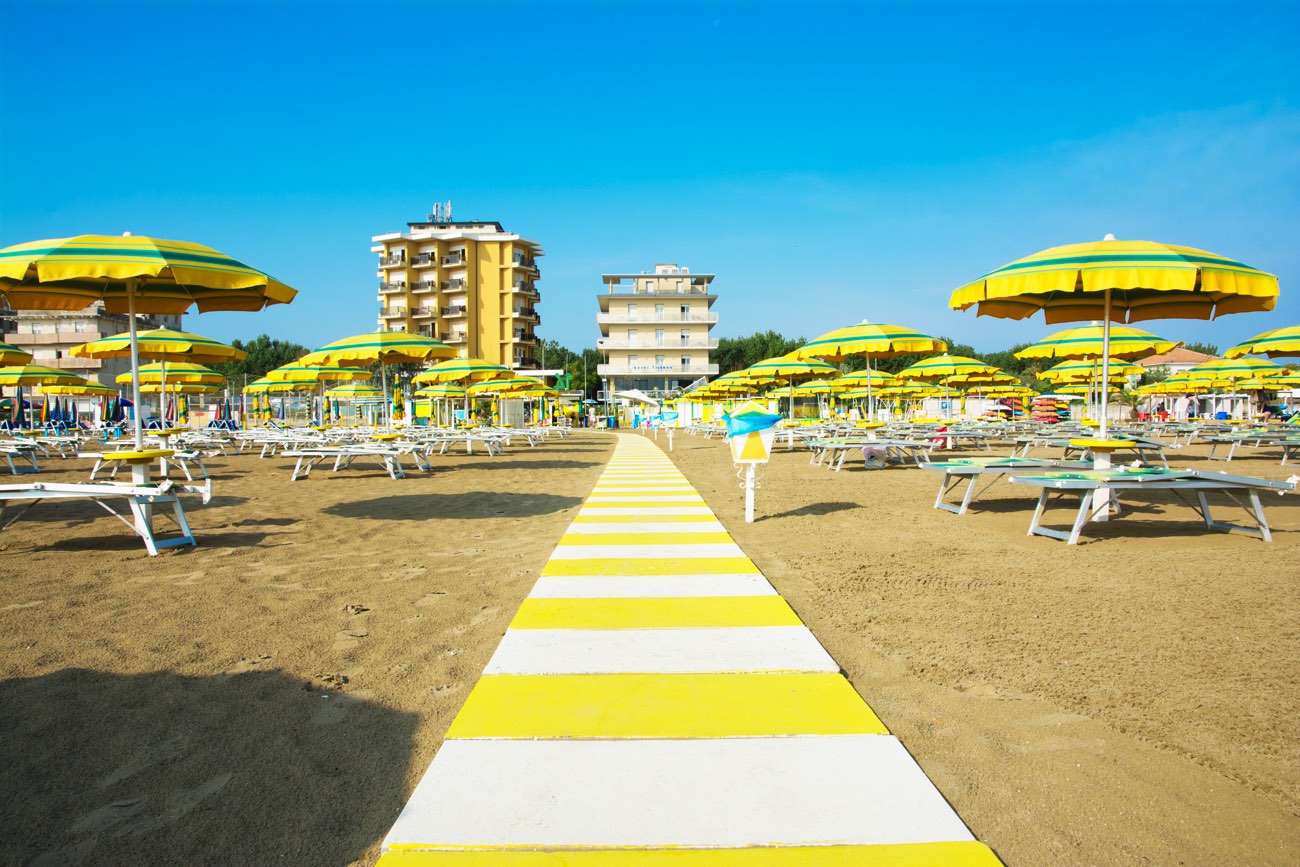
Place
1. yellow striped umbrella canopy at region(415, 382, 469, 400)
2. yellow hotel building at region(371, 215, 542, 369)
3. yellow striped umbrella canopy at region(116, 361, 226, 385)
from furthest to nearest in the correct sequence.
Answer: yellow hotel building at region(371, 215, 542, 369), yellow striped umbrella canopy at region(415, 382, 469, 400), yellow striped umbrella canopy at region(116, 361, 226, 385)

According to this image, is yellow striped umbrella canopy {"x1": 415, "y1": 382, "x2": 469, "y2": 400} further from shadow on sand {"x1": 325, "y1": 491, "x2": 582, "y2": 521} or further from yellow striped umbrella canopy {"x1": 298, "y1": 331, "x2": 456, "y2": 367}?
shadow on sand {"x1": 325, "y1": 491, "x2": 582, "y2": 521}

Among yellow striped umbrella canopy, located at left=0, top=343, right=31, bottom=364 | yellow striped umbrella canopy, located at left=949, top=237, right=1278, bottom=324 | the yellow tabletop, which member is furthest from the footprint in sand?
yellow striped umbrella canopy, located at left=0, top=343, right=31, bottom=364

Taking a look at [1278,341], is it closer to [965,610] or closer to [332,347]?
[965,610]

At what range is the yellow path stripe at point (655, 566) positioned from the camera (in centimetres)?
501

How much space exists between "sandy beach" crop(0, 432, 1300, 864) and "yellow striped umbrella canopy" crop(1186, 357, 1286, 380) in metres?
21.1

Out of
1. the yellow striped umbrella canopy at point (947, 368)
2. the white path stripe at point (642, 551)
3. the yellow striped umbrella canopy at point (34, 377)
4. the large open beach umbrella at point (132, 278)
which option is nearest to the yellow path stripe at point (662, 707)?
the white path stripe at point (642, 551)

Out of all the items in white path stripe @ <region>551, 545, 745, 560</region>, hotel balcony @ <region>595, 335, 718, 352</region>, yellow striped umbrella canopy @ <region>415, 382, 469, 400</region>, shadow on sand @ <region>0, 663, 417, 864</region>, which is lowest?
shadow on sand @ <region>0, 663, 417, 864</region>

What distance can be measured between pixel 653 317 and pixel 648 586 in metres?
62.3

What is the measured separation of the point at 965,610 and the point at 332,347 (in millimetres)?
12515

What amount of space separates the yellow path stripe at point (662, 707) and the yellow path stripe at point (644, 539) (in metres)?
3.02

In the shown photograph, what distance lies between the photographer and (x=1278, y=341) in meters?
15.1

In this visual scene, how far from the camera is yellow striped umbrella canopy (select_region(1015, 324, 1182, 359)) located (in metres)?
14.9

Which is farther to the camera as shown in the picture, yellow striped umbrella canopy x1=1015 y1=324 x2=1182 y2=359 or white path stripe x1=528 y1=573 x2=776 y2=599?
yellow striped umbrella canopy x1=1015 y1=324 x2=1182 y2=359

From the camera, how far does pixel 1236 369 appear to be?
74.6ft
